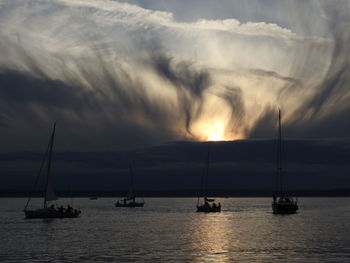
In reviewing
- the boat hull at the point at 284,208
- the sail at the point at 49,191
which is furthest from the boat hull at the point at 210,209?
the sail at the point at 49,191

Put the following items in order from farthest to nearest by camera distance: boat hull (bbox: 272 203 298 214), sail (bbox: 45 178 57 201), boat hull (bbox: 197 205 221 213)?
boat hull (bbox: 197 205 221 213) → boat hull (bbox: 272 203 298 214) → sail (bbox: 45 178 57 201)

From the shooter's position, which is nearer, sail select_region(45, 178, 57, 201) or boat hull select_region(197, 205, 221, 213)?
sail select_region(45, 178, 57, 201)

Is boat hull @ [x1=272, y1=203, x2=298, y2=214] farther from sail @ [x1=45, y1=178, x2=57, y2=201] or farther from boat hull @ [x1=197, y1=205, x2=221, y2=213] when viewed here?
sail @ [x1=45, y1=178, x2=57, y2=201]

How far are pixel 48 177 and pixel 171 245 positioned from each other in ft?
162

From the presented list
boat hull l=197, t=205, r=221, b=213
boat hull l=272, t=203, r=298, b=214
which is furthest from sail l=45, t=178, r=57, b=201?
boat hull l=197, t=205, r=221, b=213

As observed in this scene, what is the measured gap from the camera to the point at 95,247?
67.7 metres

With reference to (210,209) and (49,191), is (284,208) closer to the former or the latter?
(210,209)

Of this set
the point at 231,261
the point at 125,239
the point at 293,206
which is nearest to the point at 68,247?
the point at 125,239

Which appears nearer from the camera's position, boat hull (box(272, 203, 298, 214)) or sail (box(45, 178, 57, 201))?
sail (box(45, 178, 57, 201))

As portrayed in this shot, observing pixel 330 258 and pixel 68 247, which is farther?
pixel 68 247

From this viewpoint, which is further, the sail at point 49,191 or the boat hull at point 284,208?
the boat hull at point 284,208

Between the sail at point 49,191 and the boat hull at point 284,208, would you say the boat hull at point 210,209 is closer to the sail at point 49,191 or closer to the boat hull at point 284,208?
the boat hull at point 284,208

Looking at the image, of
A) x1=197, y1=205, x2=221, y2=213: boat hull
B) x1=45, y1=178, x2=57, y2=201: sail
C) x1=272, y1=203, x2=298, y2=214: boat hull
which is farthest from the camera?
x1=197, y1=205, x2=221, y2=213: boat hull

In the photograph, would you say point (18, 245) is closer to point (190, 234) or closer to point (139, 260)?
point (139, 260)
